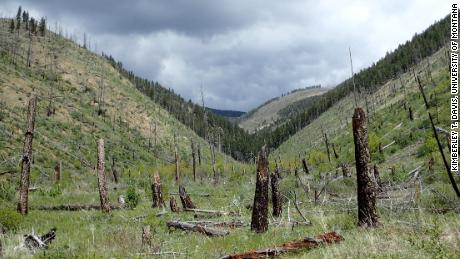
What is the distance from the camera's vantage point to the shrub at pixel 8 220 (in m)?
14.1

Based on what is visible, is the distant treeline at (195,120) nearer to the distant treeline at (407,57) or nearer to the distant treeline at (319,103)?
the distant treeline at (319,103)

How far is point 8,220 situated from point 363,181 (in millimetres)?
11442

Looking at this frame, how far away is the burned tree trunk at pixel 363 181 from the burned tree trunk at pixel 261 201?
2.76 m

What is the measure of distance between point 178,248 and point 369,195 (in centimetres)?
472

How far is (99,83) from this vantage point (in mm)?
111688

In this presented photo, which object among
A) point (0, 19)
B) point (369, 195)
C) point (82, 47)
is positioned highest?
point (0, 19)

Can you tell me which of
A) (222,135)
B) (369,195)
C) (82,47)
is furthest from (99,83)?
(369,195)

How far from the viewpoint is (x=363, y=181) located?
995 cm

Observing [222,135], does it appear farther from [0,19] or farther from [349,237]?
[349,237]

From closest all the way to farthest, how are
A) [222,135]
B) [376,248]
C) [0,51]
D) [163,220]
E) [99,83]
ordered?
[376,248] < [163,220] < [0,51] < [99,83] < [222,135]

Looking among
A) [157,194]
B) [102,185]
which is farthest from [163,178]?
[102,185]

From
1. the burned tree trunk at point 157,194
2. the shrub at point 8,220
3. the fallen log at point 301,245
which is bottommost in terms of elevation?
the fallen log at point 301,245

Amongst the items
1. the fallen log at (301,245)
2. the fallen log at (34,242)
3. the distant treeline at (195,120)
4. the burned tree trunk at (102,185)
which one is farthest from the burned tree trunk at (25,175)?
the distant treeline at (195,120)

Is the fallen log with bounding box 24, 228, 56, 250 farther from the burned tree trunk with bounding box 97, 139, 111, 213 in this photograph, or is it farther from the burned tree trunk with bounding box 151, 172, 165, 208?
the burned tree trunk with bounding box 151, 172, 165, 208
